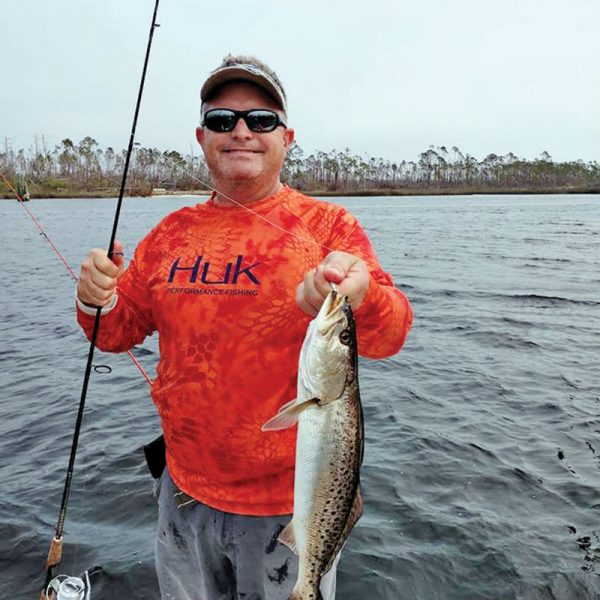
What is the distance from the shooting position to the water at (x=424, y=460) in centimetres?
536

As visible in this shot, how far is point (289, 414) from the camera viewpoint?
245 cm

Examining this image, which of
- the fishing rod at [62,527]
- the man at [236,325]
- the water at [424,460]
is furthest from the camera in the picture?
the water at [424,460]

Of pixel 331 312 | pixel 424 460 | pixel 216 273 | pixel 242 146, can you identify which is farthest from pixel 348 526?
pixel 424 460

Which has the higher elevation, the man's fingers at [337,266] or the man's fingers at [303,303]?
the man's fingers at [337,266]

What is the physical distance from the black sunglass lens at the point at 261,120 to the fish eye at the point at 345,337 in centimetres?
123

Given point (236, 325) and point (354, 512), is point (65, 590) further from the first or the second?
point (236, 325)

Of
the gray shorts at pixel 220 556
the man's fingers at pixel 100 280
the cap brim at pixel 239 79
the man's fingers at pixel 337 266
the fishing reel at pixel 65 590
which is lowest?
the fishing reel at pixel 65 590

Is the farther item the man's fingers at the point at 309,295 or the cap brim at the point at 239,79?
the cap brim at the point at 239,79

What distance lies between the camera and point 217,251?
3.01m

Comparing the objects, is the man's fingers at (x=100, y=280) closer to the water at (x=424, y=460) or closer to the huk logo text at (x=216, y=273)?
the huk logo text at (x=216, y=273)

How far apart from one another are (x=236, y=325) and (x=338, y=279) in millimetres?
670

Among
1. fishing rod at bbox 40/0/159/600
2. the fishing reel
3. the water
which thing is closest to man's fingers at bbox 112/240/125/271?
fishing rod at bbox 40/0/159/600

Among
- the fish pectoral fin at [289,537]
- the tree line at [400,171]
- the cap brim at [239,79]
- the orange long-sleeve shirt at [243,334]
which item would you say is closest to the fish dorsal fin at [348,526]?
the fish pectoral fin at [289,537]

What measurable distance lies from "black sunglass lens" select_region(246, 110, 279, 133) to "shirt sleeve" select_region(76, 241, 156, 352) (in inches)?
35.7
